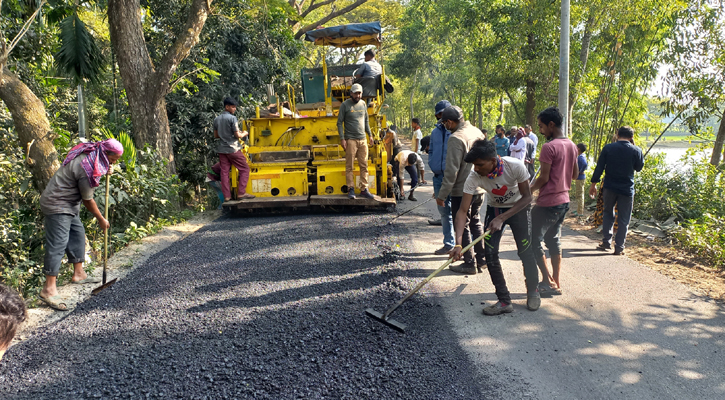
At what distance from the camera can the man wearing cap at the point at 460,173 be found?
481 centimetres

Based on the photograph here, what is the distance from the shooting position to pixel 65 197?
452cm

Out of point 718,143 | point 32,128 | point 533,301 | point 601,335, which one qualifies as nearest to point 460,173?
point 533,301

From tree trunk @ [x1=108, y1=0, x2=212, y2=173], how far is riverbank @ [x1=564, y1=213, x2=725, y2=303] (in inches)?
289

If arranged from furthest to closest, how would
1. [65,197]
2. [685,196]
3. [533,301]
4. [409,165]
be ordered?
[409,165], [685,196], [65,197], [533,301]

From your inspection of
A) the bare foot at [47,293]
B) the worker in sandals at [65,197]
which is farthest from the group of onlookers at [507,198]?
the bare foot at [47,293]

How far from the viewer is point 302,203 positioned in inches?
315

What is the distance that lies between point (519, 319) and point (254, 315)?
220 cm

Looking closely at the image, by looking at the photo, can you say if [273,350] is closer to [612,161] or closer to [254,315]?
[254,315]

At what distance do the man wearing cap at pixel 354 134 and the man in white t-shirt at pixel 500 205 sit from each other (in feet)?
12.6

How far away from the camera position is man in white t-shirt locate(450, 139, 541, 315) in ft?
12.7

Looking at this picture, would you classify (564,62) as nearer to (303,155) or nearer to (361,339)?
(303,155)

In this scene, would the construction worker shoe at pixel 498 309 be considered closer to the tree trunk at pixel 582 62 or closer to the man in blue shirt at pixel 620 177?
the man in blue shirt at pixel 620 177

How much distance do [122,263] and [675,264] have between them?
659cm

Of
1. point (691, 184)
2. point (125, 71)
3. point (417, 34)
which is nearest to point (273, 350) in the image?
point (125, 71)
